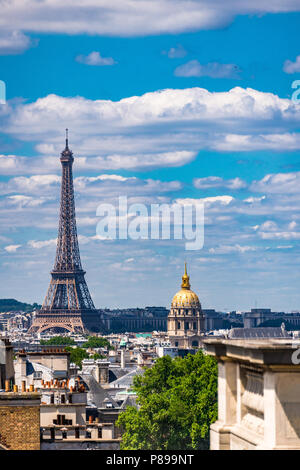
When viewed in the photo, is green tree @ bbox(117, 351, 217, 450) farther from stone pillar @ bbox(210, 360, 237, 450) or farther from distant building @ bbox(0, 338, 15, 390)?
stone pillar @ bbox(210, 360, 237, 450)

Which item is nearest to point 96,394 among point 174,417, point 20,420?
point 174,417

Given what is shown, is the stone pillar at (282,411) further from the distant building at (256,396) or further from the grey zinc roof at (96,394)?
the grey zinc roof at (96,394)

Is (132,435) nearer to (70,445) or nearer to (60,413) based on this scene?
(60,413)

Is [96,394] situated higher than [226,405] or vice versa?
[226,405]

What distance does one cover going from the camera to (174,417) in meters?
54.3

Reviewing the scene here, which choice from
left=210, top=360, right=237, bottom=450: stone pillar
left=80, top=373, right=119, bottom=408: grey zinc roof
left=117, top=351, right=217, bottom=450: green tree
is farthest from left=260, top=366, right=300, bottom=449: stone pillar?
left=80, top=373, right=119, bottom=408: grey zinc roof

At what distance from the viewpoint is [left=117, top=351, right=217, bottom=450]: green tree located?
53.0 metres

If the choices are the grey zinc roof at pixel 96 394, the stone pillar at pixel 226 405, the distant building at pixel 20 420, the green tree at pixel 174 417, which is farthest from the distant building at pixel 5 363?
the grey zinc roof at pixel 96 394

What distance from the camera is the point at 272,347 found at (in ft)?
29.9

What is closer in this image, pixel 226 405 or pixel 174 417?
pixel 226 405

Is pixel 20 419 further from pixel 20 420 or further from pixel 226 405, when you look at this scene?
pixel 226 405

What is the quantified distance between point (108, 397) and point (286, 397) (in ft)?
200
